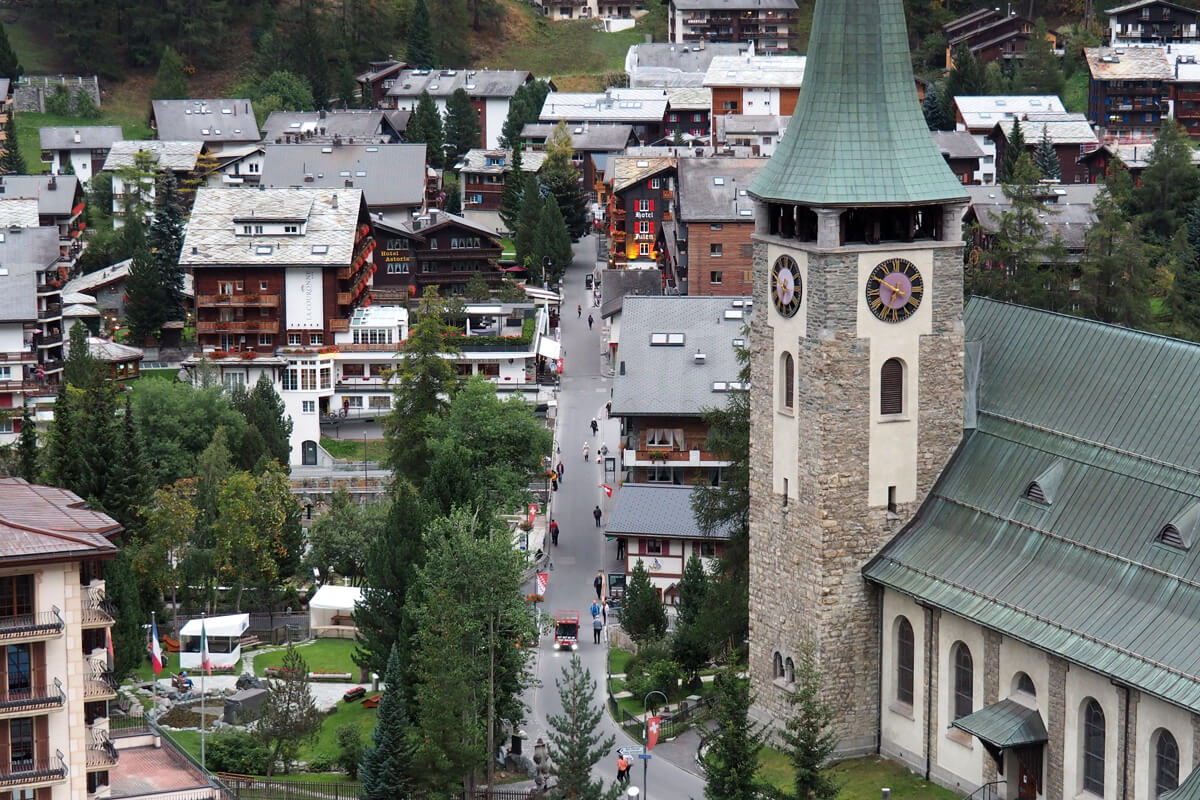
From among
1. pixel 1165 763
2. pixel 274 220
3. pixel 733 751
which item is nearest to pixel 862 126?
pixel 733 751

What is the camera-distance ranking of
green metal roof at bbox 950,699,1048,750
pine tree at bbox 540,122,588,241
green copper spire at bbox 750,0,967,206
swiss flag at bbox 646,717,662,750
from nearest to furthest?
1. green metal roof at bbox 950,699,1048,750
2. green copper spire at bbox 750,0,967,206
3. swiss flag at bbox 646,717,662,750
4. pine tree at bbox 540,122,588,241

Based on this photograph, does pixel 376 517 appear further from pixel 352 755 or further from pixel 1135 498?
pixel 1135 498

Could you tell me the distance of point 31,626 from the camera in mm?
68125

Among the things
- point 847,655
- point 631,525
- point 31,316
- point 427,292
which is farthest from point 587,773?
point 31,316

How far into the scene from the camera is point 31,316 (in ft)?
488

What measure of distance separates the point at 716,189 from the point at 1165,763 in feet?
316

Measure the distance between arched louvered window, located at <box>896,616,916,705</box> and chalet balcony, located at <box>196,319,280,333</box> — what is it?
269 feet

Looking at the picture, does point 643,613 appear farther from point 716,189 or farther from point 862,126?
point 716,189

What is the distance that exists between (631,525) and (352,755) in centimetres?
Result: 2842

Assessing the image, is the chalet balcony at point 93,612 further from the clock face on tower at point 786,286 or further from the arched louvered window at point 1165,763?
the arched louvered window at point 1165,763

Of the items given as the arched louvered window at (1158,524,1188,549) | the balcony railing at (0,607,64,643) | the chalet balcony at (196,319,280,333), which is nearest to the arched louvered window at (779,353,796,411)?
the arched louvered window at (1158,524,1188,549)

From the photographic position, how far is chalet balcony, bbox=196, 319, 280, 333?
150875 mm

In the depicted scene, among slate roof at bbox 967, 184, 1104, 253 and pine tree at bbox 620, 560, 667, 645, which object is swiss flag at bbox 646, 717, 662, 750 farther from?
slate roof at bbox 967, 184, 1104, 253

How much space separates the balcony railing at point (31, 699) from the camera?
224 feet
